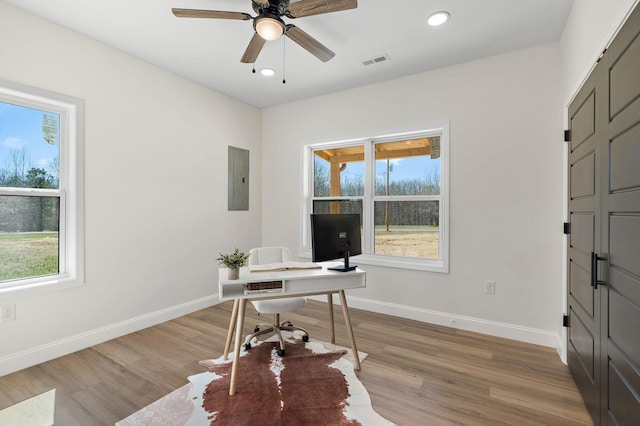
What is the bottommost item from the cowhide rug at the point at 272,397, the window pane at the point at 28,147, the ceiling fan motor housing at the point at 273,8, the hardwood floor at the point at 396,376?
the hardwood floor at the point at 396,376

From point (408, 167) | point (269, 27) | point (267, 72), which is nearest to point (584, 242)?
point (408, 167)

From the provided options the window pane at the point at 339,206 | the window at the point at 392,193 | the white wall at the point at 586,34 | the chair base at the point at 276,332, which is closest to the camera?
the white wall at the point at 586,34

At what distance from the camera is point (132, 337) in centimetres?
291

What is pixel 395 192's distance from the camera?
12.1 feet

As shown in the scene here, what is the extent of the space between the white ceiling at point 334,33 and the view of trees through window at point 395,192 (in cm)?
93

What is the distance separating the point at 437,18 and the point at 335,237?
1.99 m

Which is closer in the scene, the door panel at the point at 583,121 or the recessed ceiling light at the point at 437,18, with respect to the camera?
the door panel at the point at 583,121

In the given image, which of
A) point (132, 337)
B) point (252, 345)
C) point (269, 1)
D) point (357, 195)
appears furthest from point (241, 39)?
point (132, 337)

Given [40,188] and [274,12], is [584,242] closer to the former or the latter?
[274,12]

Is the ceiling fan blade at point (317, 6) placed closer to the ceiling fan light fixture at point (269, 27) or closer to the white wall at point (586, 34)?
the ceiling fan light fixture at point (269, 27)

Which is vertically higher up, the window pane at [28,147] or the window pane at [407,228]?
the window pane at [28,147]

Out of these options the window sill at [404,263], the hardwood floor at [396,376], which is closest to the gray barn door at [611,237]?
the hardwood floor at [396,376]

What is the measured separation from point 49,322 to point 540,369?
4.10m

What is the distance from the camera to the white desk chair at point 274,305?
2500 millimetres
